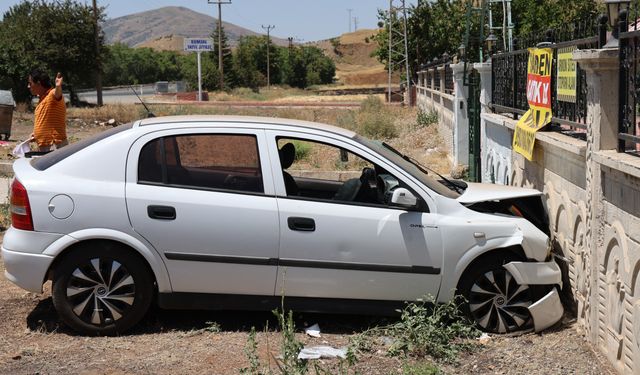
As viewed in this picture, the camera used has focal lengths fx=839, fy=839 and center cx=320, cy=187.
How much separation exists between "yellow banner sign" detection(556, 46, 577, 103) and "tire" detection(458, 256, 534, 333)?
1.64m

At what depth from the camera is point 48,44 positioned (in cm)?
5259

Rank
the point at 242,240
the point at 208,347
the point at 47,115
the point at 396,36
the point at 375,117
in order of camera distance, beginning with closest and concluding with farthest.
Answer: the point at 208,347 < the point at 242,240 < the point at 47,115 < the point at 375,117 < the point at 396,36

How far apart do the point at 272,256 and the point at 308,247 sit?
0.88ft

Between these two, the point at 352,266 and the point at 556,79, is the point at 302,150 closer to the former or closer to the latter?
the point at 556,79

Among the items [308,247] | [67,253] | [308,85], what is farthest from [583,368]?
[308,85]

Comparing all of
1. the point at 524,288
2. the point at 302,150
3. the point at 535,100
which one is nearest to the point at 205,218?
the point at 524,288

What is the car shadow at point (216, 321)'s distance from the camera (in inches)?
251

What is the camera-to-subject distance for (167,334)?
6238 mm

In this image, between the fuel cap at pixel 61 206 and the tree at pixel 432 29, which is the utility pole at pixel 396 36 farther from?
the fuel cap at pixel 61 206

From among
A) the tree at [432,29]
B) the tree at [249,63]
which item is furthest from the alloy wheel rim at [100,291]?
the tree at [249,63]

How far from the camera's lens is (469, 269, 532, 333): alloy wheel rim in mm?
6207

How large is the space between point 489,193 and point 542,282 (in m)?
0.82

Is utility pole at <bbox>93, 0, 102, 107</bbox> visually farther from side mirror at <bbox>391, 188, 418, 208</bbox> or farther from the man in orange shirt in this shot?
side mirror at <bbox>391, 188, 418, 208</bbox>

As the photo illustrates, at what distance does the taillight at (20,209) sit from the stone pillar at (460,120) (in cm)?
1089
